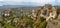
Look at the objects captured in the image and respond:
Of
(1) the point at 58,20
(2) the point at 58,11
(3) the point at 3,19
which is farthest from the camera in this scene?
(3) the point at 3,19

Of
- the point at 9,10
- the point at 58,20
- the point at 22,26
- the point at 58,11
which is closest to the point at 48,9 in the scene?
the point at 58,11

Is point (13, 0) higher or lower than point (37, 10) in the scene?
higher

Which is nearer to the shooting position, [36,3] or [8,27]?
[8,27]

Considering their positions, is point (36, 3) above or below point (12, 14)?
above

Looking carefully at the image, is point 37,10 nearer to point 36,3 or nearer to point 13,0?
point 36,3

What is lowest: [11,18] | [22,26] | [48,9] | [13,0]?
[22,26]

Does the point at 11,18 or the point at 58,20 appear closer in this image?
the point at 58,20

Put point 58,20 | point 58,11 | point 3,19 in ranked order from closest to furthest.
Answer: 1. point 58,20
2. point 58,11
3. point 3,19

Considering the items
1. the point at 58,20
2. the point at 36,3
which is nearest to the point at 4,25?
the point at 36,3

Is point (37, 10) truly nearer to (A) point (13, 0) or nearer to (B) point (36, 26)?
(B) point (36, 26)
